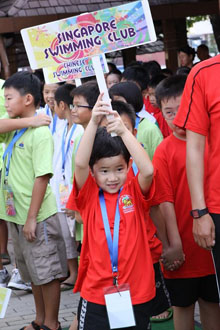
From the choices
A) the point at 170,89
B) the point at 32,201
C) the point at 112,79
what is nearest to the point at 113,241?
the point at 170,89

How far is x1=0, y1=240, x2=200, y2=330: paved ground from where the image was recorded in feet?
18.5

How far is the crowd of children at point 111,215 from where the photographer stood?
144 inches

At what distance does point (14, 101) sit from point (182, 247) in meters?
1.79

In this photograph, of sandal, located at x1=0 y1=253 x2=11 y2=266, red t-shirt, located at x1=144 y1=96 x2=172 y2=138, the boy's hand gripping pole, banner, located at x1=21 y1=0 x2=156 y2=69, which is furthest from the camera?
sandal, located at x1=0 y1=253 x2=11 y2=266

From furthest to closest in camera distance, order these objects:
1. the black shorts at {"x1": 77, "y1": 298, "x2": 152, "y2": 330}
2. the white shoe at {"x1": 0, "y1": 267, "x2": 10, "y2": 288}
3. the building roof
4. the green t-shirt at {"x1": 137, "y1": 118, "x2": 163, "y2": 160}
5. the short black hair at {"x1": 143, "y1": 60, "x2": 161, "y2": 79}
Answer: the building roof → the short black hair at {"x1": 143, "y1": 60, "x2": 161, "y2": 79} → the white shoe at {"x1": 0, "y1": 267, "x2": 10, "y2": 288} → the green t-shirt at {"x1": 137, "y1": 118, "x2": 163, "y2": 160} → the black shorts at {"x1": 77, "y1": 298, "x2": 152, "y2": 330}

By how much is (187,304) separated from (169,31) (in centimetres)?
982

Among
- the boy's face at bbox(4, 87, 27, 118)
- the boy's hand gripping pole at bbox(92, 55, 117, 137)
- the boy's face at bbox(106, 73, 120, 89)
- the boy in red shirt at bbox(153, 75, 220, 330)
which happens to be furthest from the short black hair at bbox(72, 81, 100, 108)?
the boy's face at bbox(106, 73, 120, 89)

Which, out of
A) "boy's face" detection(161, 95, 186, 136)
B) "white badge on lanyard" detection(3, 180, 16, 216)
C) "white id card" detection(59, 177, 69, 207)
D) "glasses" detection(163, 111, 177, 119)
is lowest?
"white id card" detection(59, 177, 69, 207)

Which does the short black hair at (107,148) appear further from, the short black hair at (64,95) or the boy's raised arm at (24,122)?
the short black hair at (64,95)

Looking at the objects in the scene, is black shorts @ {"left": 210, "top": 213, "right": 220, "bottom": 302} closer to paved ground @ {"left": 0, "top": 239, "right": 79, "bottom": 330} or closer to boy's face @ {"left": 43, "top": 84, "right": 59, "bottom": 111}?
paved ground @ {"left": 0, "top": 239, "right": 79, "bottom": 330}

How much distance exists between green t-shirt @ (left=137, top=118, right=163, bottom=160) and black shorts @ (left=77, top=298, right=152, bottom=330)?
202cm

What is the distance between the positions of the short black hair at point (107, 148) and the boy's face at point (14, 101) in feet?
4.77

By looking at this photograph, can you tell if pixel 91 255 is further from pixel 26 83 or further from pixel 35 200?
pixel 26 83

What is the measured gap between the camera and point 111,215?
3.72m
